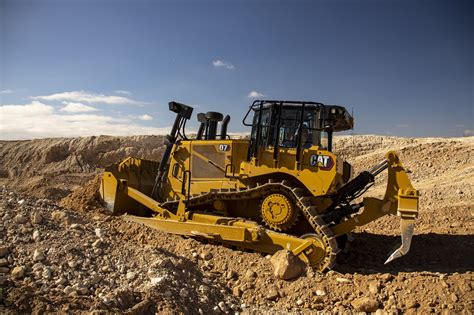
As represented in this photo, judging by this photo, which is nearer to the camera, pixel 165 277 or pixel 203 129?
pixel 165 277

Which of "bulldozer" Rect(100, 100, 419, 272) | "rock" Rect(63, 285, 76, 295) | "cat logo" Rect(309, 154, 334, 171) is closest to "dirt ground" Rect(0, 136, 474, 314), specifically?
"rock" Rect(63, 285, 76, 295)

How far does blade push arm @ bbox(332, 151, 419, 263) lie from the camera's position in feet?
19.4

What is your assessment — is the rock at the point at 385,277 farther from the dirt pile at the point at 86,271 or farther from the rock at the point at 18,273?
the rock at the point at 18,273

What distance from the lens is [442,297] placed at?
5227 mm

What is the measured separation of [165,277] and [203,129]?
12.8ft

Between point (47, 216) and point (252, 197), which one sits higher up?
point (252, 197)

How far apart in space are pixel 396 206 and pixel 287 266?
6.21 feet

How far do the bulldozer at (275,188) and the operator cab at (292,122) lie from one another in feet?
0.06

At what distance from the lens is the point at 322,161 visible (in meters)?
6.32

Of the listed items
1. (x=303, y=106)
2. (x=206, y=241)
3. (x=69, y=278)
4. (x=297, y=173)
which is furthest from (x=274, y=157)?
(x=69, y=278)

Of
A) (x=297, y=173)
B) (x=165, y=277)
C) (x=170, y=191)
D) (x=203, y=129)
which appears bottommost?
(x=165, y=277)

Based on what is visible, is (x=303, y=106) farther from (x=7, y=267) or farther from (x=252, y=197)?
(x=7, y=267)

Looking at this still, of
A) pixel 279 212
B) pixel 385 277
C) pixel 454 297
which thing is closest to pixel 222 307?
pixel 279 212

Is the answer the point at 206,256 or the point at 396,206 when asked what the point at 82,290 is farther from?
the point at 396,206
